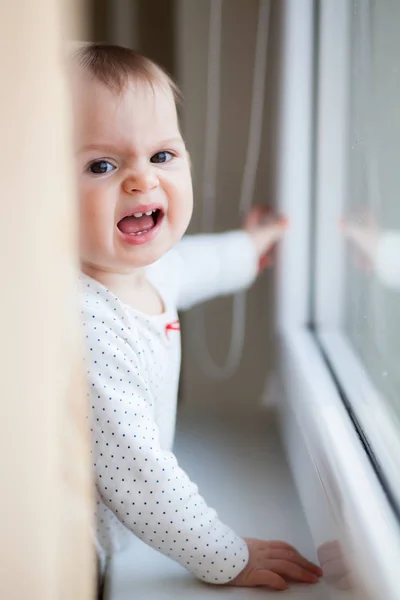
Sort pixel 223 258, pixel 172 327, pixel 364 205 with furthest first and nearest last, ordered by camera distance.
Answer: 1. pixel 223 258
2. pixel 364 205
3. pixel 172 327

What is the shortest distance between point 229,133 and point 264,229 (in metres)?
0.14

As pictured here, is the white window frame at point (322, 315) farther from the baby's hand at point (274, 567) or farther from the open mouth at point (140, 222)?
the open mouth at point (140, 222)

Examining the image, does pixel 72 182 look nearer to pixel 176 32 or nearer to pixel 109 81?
pixel 109 81

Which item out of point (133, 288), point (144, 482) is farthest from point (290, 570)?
point (133, 288)

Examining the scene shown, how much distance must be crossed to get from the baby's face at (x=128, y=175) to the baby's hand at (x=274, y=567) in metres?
0.29

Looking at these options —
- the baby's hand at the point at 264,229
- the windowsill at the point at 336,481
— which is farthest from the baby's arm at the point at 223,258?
the windowsill at the point at 336,481

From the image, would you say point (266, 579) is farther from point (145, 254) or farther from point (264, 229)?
point (264, 229)

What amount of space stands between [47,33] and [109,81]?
180 millimetres

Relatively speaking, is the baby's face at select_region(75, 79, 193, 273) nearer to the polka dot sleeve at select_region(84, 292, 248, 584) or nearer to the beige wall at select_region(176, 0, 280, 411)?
the polka dot sleeve at select_region(84, 292, 248, 584)

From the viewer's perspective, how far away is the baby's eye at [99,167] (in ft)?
2.11

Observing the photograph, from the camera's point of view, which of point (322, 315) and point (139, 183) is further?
point (322, 315)

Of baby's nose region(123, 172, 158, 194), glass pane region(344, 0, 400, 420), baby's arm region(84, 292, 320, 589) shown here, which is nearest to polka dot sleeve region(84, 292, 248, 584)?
baby's arm region(84, 292, 320, 589)

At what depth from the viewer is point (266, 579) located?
0.71 meters

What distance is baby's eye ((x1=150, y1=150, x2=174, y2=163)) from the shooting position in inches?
26.4
